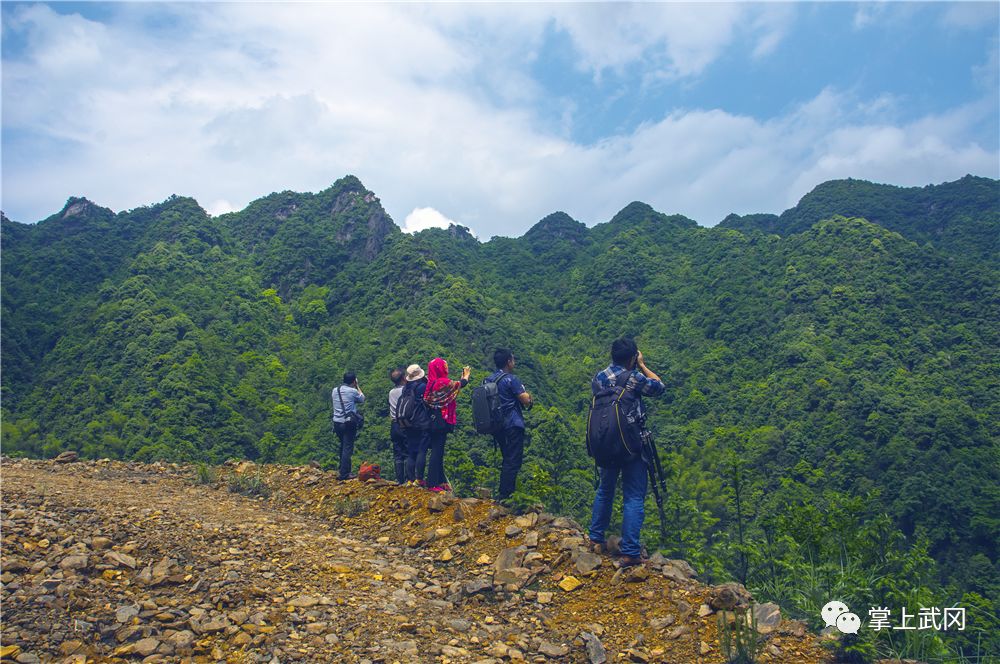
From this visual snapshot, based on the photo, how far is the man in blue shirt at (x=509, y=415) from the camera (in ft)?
20.4

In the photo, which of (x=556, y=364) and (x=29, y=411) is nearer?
(x=29, y=411)

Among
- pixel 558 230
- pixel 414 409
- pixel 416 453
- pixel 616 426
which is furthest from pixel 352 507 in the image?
pixel 558 230

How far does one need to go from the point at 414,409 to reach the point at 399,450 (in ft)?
4.00

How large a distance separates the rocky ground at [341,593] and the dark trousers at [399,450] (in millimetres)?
1390

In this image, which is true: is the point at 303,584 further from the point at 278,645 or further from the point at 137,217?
the point at 137,217

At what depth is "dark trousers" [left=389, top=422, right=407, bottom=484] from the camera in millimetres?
8072

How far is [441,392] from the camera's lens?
7.18 m

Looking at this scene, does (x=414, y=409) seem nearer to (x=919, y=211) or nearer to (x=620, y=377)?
(x=620, y=377)

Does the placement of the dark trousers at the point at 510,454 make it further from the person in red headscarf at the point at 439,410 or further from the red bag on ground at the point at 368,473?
the red bag on ground at the point at 368,473

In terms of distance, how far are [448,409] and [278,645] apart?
12.4ft

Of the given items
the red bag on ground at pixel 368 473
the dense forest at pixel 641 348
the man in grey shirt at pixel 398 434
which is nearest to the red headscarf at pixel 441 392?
the man in grey shirt at pixel 398 434

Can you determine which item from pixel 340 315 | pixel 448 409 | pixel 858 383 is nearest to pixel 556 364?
pixel 340 315

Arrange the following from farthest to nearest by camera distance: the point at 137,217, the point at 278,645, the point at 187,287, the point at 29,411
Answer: the point at 137,217, the point at 187,287, the point at 29,411, the point at 278,645

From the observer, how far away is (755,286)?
204ft
